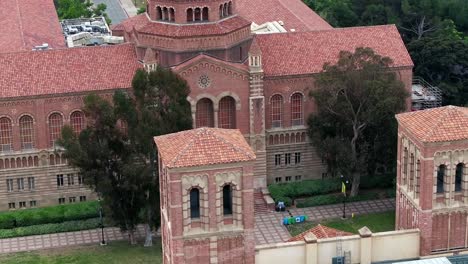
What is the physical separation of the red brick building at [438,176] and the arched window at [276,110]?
3631cm

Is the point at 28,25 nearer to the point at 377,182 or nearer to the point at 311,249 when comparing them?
the point at 377,182

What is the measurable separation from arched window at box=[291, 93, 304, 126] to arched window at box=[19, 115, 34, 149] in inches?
1058

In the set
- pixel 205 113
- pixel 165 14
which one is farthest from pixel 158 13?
pixel 205 113

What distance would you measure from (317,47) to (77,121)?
26.4 m

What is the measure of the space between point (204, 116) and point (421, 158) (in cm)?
3933

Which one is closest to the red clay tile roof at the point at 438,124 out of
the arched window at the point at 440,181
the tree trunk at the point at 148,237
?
the arched window at the point at 440,181

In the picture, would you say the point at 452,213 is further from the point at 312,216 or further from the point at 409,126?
the point at 312,216

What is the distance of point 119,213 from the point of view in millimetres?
87000

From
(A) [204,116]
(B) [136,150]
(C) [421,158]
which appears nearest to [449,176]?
(C) [421,158]

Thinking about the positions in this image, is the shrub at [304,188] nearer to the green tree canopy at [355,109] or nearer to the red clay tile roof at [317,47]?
the green tree canopy at [355,109]

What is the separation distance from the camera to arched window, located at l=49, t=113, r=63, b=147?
312 ft

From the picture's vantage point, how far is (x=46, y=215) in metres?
94.6

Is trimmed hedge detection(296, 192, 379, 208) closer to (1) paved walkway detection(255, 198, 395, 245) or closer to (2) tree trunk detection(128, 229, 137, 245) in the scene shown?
(1) paved walkway detection(255, 198, 395, 245)

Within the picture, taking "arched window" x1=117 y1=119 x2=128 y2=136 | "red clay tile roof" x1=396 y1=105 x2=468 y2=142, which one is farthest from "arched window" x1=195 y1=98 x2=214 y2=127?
"red clay tile roof" x1=396 y1=105 x2=468 y2=142
